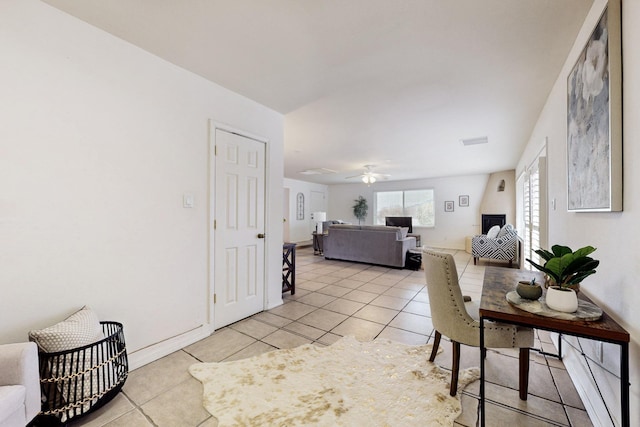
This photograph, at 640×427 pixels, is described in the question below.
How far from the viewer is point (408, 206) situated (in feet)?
31.0

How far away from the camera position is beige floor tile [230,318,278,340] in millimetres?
2555

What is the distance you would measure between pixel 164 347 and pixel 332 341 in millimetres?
1432

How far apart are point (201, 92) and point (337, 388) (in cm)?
271

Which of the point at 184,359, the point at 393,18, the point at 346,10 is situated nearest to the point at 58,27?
the point at 346,10

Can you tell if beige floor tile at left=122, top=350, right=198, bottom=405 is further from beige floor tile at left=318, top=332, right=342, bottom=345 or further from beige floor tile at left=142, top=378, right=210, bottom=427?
beige floor tile at left=318, top=332, right=342, bottom=345

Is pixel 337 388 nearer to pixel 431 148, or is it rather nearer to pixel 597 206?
pixel 597 206

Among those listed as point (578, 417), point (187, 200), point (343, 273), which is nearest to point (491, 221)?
point (343, 273)

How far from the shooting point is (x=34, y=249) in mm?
1580

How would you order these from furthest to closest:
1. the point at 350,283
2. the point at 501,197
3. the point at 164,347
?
the point at 501,197 < the point at 350,283 < the point at 164,347

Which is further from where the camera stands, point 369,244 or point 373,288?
point 369,244

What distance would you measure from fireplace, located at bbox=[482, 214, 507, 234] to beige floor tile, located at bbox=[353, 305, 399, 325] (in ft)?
19.8

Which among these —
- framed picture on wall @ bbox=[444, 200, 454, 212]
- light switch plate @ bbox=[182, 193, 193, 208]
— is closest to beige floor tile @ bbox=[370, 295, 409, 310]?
light switch plate @ bbox=[182, 193, 193, 208]

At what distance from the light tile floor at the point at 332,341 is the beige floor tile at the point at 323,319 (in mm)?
11

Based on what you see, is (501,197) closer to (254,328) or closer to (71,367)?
(254,328)
